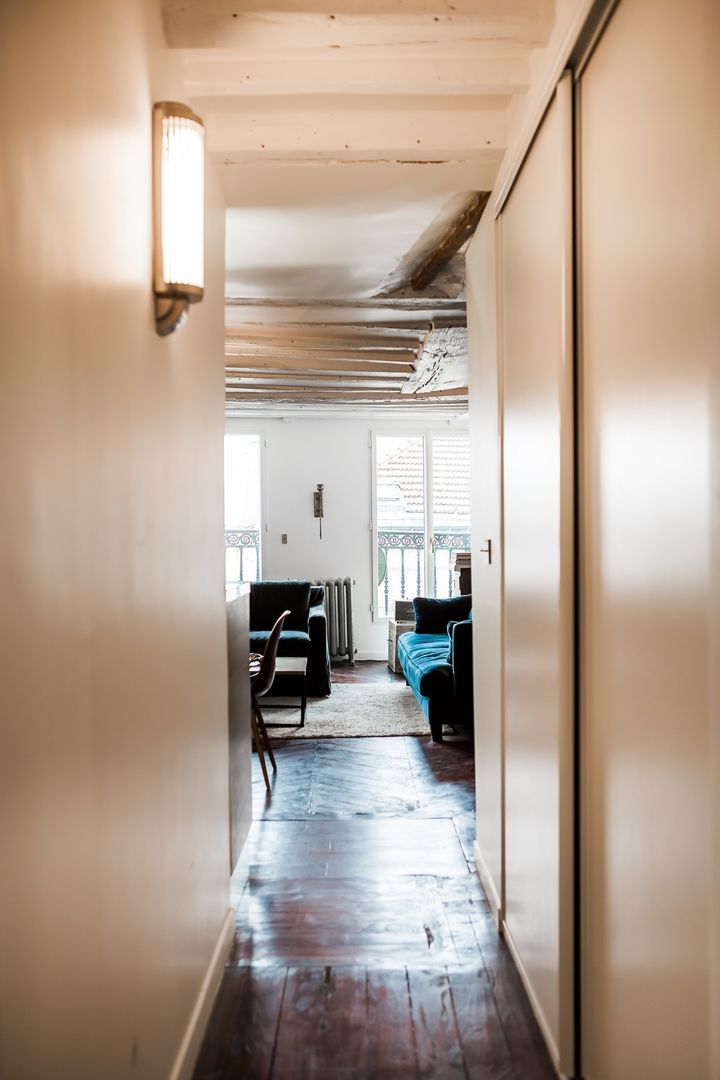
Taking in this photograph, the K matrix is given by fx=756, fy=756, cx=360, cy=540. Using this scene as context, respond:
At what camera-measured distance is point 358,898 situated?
9.06 feet

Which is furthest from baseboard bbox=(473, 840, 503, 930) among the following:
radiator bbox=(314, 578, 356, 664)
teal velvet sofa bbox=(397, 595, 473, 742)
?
radiator bbox=(314, 578, 356, 664)

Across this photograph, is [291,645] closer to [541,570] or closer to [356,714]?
[356,714]

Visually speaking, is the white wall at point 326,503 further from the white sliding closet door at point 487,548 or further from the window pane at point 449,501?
the white sliding closet door at point 487,548

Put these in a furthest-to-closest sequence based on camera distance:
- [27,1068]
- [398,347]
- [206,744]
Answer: [398,347]
[206,744]
[27,1068]

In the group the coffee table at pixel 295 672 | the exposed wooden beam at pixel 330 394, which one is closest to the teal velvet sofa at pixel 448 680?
the coffee table at pixel 295 672

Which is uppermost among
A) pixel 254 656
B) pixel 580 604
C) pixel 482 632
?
pixel 580 604

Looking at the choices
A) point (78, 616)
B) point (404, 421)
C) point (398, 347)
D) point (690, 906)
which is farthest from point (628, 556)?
point (404, 421)

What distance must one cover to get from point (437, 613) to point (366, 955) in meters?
3.90

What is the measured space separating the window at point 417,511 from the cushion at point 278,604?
61.8 inches

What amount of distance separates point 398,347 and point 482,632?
8.08ft

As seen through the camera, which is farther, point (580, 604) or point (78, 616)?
point (580, 604)

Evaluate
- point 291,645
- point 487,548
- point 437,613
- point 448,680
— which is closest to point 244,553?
point 291,645

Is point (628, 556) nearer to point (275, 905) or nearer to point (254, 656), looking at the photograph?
point (275, 905)

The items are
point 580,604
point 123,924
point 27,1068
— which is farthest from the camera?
point 580,604
